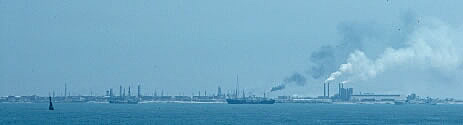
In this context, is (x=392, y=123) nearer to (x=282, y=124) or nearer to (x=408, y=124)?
(x=408, y=124)

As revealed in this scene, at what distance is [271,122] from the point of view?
149 m

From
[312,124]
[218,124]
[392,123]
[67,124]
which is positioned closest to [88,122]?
[67,124]

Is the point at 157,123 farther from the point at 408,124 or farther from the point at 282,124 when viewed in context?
the point at 408,124

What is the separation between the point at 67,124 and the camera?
14325 cm

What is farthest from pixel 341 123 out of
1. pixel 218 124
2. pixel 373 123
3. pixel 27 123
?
pixel 27 123

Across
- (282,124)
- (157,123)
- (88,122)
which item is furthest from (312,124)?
(88,122)

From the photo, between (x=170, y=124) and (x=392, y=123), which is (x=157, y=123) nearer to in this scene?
(x=170, y=124)

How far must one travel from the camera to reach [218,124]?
143 metres

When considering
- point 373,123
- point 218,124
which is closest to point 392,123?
point 373,123

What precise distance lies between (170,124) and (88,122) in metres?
13.9

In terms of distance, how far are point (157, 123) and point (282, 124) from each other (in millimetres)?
17881

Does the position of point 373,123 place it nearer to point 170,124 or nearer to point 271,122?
point 271,122

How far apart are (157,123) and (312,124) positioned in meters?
22.1

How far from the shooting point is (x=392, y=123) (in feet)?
492
